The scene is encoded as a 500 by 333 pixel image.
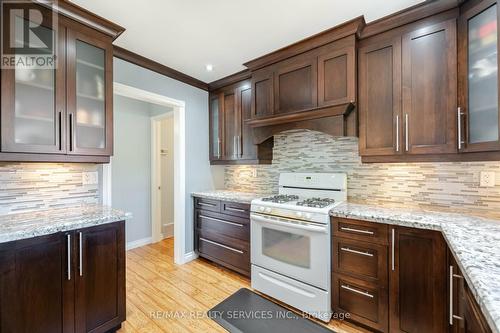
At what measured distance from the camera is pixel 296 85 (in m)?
2.39

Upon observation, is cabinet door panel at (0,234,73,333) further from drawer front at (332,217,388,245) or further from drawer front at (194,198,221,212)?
drawer front at (332,217,388,245)

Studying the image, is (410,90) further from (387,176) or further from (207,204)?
(207,204)

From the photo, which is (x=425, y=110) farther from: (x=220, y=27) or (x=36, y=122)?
(x=36, y=122)

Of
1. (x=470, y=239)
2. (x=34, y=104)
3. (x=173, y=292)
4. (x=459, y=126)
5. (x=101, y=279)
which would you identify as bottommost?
(x=173, y=292)

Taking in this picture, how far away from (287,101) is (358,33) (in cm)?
86

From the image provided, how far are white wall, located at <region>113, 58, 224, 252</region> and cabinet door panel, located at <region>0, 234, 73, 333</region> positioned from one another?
5.49 feet

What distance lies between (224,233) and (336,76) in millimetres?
2150

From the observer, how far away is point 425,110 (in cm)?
178

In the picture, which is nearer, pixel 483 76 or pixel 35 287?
pixel 35 287

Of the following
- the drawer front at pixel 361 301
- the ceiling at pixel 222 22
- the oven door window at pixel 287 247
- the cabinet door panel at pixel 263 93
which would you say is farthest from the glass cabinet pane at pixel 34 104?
the drawer front at pixel 361 301

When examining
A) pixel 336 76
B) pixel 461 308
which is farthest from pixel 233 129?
pixel 461 308

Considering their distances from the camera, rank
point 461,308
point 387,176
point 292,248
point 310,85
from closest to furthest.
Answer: point 461,308
point 292,248
point 387,176
point 310,85

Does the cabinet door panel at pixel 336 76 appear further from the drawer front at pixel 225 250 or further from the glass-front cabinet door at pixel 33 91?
the glass-front cabinet door at pixel 33 91

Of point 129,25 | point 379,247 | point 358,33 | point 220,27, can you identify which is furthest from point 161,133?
point 379,247
